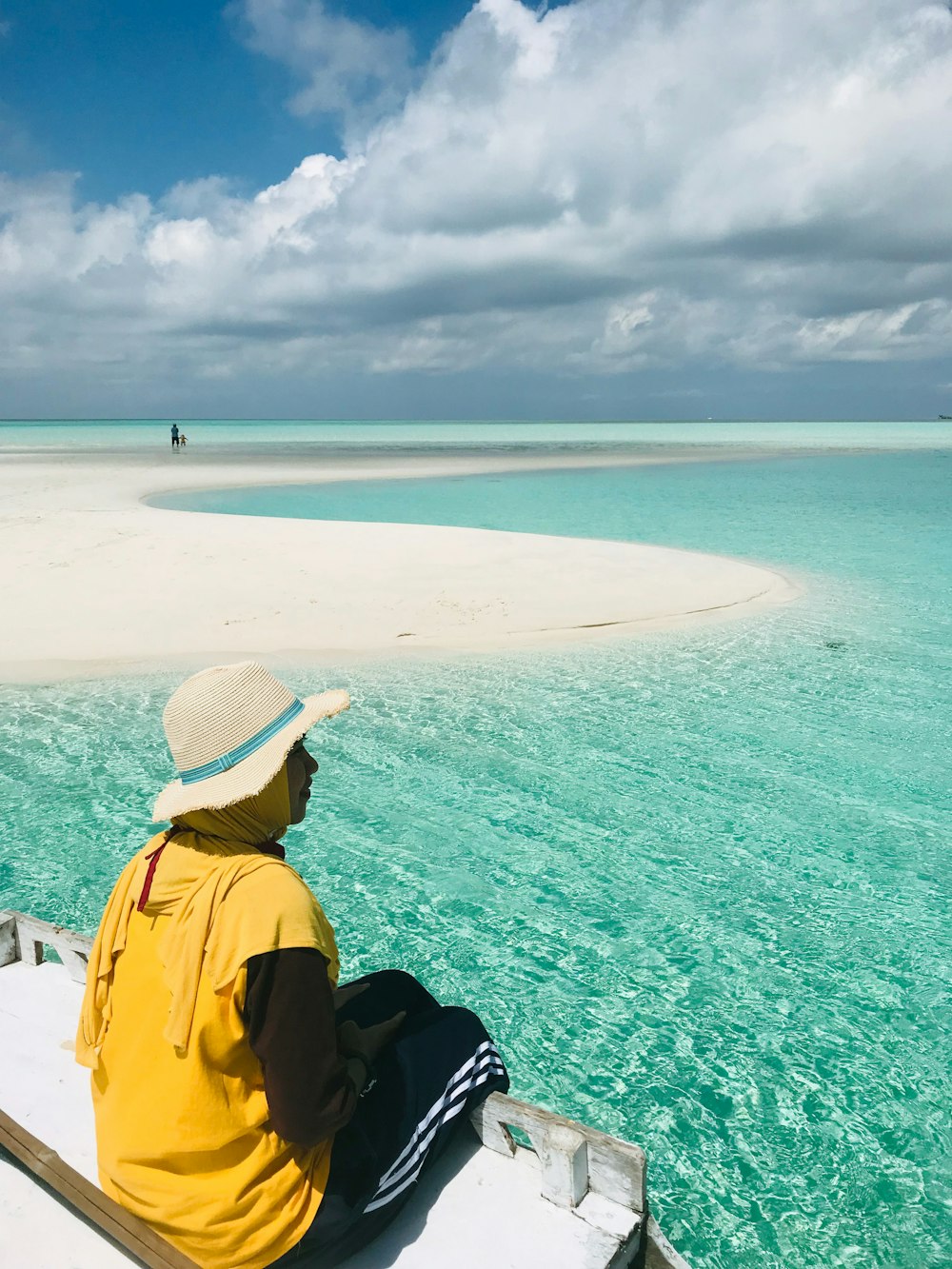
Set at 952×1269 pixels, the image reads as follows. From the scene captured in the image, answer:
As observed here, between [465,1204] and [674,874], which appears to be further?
[674,874]

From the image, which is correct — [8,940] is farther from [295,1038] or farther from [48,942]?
[295,1038]

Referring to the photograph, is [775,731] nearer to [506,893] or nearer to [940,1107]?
[506,893]

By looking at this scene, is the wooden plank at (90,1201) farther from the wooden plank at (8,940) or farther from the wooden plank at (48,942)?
the wooden plank at (8,940)

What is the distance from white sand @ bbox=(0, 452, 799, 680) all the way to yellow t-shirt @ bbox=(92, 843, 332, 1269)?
8.39m

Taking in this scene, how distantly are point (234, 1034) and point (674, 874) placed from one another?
4.22 meters

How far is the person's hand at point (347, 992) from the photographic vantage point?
2818 millimetres

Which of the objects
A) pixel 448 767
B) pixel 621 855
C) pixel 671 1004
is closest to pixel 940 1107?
pixel 671 1004

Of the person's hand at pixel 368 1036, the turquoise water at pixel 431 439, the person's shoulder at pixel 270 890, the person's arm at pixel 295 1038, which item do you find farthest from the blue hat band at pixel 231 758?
the turquoise water at pixel 431 439

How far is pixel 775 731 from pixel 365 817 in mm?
3815

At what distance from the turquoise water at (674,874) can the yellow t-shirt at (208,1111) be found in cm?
190

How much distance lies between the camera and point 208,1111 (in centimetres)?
215

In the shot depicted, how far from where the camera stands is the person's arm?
6.64ft

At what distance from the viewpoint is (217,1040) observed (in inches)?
82.2

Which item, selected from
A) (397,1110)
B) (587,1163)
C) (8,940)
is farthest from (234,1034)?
(8,940)
